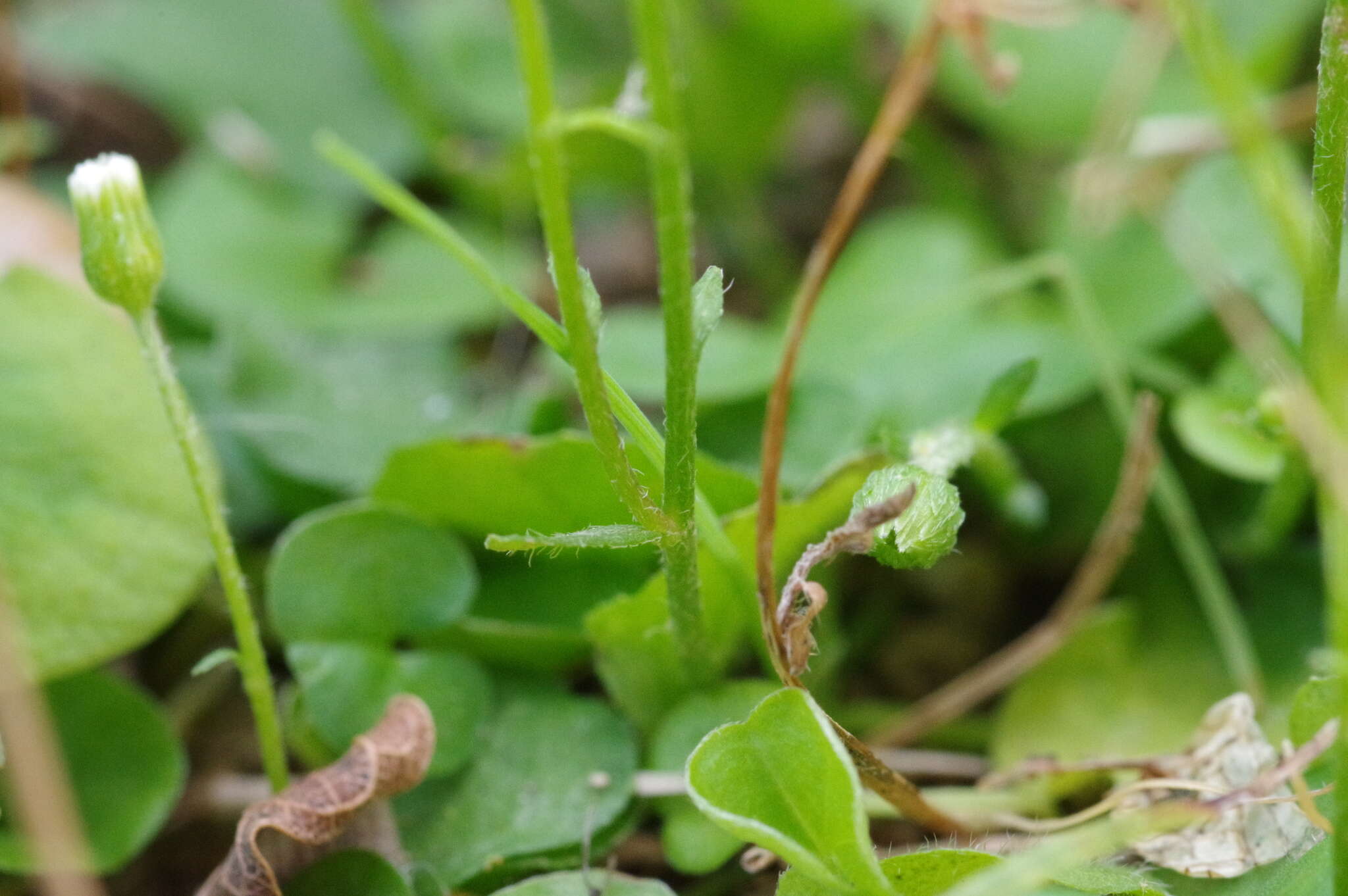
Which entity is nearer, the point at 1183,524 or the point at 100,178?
the point at 100,178

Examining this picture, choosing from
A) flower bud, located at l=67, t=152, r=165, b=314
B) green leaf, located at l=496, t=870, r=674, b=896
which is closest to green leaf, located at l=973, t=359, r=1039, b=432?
green leaf, located at l=496, t=870, r=674, b=896

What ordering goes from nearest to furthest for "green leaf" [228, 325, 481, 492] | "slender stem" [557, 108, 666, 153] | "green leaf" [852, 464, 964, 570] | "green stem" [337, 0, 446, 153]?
1. "slender stem" [557, 108, 666, 153]
2. "green leaf" [852, 464, 964, 570]
3. "green leaf" [228, 325, 481, 492]
4. "green stem" [337, 0, 446, 153]

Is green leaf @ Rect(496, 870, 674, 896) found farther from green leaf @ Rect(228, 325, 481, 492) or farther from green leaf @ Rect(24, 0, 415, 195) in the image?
green leaf @ Rect(24, 0, 415, 195)

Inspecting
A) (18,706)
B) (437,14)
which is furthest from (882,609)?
(437,14)

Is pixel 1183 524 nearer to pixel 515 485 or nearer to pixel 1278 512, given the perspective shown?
pixel 1278 512

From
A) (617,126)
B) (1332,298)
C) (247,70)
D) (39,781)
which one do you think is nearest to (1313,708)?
(1332,298)

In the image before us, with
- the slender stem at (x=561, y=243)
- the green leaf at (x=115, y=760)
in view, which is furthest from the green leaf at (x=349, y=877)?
the slender stem at (x=561, y=243)

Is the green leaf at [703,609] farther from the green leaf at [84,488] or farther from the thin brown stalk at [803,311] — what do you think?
the green leaf at [84,488]
